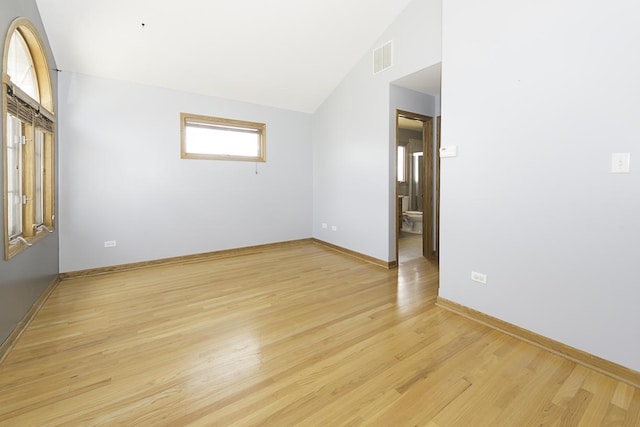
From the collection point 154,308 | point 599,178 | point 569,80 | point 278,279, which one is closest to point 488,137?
point 569,80

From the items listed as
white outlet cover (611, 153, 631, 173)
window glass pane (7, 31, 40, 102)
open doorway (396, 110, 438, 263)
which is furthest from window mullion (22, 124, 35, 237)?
white outlet cover (611, 153, 631, 173)

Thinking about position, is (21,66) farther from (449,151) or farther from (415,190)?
(415,190)

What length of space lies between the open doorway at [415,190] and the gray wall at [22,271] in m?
3.82

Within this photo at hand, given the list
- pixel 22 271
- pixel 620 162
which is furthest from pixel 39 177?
pixel 620 162

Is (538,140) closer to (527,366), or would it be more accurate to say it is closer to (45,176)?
(527,366)

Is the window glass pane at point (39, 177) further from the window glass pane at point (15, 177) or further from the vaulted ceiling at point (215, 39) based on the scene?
the vaulted ceiling at point (215, 39)

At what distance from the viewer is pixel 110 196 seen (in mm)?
3656

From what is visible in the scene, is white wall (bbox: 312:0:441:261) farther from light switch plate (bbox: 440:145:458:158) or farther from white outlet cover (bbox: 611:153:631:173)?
white outlet cover (bbox: 611:153:631:173)

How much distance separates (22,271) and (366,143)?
3.95m

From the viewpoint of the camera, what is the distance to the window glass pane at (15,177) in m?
2.30

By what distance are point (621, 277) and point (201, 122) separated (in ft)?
15.9

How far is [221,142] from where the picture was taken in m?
4.56

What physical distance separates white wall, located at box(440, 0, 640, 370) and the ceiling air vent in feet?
3.79

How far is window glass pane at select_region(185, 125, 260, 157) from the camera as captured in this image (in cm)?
429
